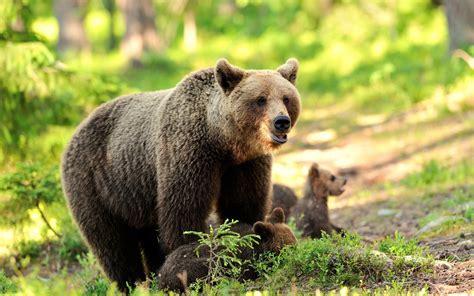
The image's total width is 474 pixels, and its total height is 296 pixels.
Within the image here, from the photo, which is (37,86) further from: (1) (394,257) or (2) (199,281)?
(1) (394,257)

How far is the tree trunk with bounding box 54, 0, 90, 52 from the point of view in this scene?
1228 inches

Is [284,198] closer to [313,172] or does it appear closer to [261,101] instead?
[313,172]

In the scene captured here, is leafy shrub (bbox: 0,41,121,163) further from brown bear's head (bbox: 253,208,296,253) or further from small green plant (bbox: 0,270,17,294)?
brown bear's head (bbox: 253,208,296,253)

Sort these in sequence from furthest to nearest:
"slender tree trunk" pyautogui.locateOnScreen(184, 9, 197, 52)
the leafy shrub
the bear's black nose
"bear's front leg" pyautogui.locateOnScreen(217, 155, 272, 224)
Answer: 1. "slender tree trunk" pyautogui.locateOnScreen(184, 9, 197, 52)
2. the leafy shrub
3. "bear's front leg" pyautogui.locateOnScreen(217, 155, 272, 224)
4. the bear's black nose

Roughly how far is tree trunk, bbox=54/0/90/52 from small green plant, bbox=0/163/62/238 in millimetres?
21958

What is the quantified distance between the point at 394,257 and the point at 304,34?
22.8 m

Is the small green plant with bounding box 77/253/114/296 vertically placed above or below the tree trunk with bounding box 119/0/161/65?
below

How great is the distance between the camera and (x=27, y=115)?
11.5m

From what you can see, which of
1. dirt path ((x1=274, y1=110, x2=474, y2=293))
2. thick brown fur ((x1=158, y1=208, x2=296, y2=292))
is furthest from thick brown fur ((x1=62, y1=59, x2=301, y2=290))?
dirt path ((x1=274, y1=110, x2=474, y2=293))

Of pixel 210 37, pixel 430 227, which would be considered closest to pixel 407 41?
pixel 210 37

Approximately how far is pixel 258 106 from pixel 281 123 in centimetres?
30

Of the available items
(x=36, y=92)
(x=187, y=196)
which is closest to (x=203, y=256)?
(x=187, y=196)

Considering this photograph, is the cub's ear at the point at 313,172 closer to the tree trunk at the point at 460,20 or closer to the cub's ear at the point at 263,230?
the cub's ear at the point at 263,230

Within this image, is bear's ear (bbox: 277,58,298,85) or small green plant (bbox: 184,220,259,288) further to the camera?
bear's ear (bbox: 277,58,298,85)
